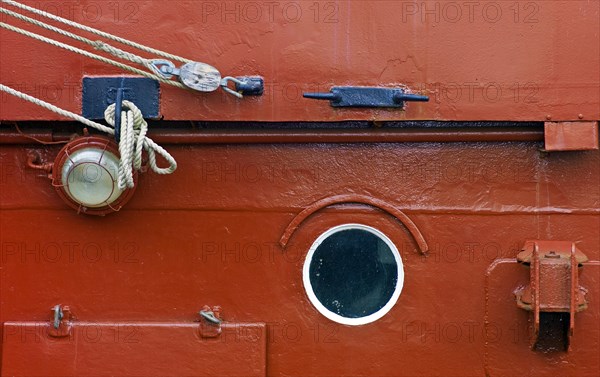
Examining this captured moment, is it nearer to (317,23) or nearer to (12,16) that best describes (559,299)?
(317,23)

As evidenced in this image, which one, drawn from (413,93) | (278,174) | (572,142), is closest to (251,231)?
(278,174)

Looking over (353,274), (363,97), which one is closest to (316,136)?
(363,97)

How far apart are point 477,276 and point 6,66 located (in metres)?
1.97

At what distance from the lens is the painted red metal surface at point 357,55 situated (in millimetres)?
2662

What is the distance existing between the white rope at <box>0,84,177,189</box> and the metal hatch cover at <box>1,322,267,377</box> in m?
0.60

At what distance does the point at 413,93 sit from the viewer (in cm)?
268

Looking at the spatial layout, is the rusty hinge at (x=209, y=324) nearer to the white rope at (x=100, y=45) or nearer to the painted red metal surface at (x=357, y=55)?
the painted red metal surface at (x=357, y=55)

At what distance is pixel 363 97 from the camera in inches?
105

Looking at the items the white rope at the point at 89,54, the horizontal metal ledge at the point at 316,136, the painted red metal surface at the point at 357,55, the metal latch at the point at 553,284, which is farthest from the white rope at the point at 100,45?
the metal latch at the point at 553,284

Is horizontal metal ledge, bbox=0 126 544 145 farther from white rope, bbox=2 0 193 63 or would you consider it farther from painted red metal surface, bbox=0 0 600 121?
white rope, bbox=2 0 193 63

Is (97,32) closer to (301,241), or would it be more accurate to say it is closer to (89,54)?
(89,54)

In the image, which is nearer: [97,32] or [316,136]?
[97,32]

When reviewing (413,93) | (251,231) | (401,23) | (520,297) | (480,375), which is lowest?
(480,375)

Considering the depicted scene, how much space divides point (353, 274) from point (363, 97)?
2.23 feet
